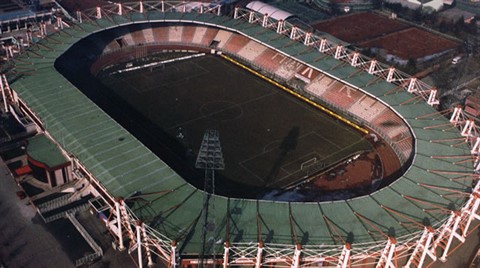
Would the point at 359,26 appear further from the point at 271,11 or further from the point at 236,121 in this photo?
the point at 236,121

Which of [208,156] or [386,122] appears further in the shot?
[386,122]

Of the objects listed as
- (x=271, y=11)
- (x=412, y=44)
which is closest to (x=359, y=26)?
(x=412, y=44)

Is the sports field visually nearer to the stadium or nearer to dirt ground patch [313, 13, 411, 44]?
the stadium

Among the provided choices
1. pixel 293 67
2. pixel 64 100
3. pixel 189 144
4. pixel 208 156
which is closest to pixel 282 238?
pixel 208 156

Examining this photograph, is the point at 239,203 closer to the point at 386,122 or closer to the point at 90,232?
the point at 90,232

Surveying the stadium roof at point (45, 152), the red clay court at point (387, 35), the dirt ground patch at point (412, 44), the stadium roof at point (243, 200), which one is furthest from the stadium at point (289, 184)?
the red clay court at point (387, 35)

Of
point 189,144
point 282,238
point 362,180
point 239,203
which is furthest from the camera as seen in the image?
point 189,144

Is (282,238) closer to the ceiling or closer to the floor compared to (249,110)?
closer to the ceiling
